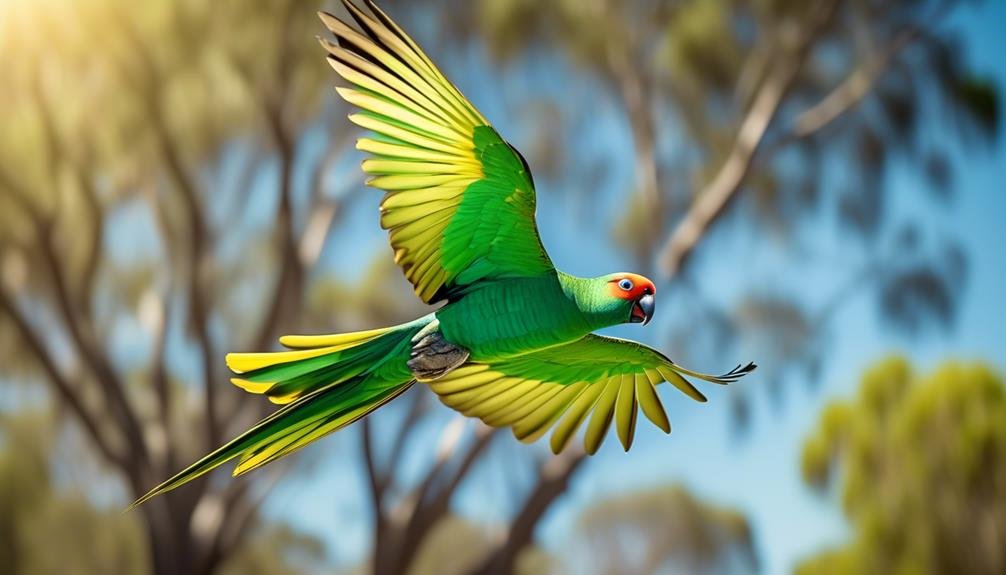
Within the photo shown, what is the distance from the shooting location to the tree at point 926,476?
5.01 m

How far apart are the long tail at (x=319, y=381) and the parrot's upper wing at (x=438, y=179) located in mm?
52

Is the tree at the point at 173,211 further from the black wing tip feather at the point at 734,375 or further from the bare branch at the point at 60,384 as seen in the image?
the black wing tip feather at the point at 734,375

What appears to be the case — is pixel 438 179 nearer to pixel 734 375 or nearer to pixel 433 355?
pixel 433 355

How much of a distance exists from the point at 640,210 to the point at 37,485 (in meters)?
3.77

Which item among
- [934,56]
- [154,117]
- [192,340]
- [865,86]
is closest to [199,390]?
[192,340]

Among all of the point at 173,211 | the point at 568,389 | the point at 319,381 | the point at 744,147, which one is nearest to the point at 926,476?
the point at 744,147

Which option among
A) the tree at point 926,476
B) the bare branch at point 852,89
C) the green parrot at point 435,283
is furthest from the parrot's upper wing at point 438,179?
the tree at point 926,476

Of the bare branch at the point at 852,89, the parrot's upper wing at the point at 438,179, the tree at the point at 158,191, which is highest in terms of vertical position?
the bare branch at the point at 852,89

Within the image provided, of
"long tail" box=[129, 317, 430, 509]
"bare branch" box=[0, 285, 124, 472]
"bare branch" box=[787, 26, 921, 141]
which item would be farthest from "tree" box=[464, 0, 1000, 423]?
"long tail" box=[129, 317, 430, 509]

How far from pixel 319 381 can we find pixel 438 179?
0.17m

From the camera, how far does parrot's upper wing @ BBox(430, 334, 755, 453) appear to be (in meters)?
0.79

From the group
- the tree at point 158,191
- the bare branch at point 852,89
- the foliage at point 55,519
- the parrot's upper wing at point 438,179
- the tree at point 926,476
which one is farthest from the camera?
the foliage at point 55,519

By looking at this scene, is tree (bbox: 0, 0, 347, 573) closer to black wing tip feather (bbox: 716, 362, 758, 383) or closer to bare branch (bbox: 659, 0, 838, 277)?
bare branch (bbox: 659, 0, 838, 277)

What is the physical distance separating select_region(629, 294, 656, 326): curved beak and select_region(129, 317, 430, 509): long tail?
0.15 metres
